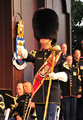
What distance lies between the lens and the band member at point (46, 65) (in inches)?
114

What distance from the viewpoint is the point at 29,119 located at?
4.31 m

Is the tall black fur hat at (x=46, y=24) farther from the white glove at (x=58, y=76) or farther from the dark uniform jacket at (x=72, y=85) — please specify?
the dark uniform jacket at (x=72, y=85)

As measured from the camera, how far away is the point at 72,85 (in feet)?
18.5

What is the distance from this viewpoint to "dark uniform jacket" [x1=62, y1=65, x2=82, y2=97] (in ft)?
18.2

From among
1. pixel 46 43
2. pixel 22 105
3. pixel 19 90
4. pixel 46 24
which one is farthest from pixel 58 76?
pixel 19 90

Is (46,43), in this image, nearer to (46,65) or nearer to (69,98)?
(46,65)

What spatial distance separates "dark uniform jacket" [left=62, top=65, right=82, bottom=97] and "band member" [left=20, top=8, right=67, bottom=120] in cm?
238

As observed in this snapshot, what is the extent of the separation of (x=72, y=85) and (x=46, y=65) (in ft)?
8.84

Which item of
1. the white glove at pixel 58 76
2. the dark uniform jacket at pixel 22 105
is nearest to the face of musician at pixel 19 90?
the dark uniform jacket at pixel 22 105

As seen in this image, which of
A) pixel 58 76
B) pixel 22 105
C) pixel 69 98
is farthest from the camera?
pixel 69 98

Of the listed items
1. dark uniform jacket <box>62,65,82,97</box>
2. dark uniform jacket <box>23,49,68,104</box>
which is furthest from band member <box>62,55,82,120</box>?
dark uniform jacket <box>23,49,68,104</box>

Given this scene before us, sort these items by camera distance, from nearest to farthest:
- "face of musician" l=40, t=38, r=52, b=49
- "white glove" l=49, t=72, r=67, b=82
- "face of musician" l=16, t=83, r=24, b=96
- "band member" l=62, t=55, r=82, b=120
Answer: "white glove" l=49, t=72, r=67, b=82, "face of musician" l=40, t=38, r=52, b=49, "face of musician" l=16, t=83, r=24, b=96, "band member" l=62, t=55, r=82, b=120

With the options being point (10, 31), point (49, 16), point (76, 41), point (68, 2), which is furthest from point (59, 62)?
point (76, 41)

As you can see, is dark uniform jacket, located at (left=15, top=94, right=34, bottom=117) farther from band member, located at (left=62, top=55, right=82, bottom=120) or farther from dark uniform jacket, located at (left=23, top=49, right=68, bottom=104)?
dark uniform jacket, located at (left=23, top=49, right=68, bottom=104)
